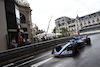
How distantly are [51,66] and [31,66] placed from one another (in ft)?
4.93

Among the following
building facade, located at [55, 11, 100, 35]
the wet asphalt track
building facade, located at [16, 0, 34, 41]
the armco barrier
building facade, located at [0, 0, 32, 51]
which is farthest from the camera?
building facade, located at [55, 11, 100, 35]

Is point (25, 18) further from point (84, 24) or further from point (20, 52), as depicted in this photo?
point (84, 24)

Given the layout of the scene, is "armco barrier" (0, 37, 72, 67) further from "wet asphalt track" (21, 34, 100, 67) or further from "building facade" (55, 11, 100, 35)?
"building facade" (55, 11, 100, 35)

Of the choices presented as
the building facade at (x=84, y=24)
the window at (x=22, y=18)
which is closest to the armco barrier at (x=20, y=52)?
the window at (x=22, y=18)

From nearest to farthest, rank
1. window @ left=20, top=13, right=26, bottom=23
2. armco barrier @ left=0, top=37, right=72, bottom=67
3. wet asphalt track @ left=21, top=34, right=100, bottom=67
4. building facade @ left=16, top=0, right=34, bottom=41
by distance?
wet asphalt track @ left=21, top=34, right=100, bottom=67 < armco barrier @ left=0, top=37, right=72, bottom=67 < window @ left=20, top=13, right=26, bottom=23 < building facade @ left=16, top=0, right=34, bottom=41

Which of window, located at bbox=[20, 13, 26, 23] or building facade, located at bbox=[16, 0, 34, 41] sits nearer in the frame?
window, located at bbox=[20, 13, 26, 23]

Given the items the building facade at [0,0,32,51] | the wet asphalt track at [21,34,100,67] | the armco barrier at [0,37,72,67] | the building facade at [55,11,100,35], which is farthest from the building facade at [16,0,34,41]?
the building facade at [55,11,100,35]

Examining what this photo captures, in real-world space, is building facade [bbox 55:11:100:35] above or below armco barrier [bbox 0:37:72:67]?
above

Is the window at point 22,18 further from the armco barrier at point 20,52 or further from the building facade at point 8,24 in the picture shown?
the armco barrier at point 20,52

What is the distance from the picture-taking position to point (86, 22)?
204ft

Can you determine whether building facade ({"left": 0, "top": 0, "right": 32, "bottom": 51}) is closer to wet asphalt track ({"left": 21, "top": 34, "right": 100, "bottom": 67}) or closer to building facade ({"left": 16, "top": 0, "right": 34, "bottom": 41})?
building facade ({"left": 16, "top": 0, "right": 34, "bottom": 41})

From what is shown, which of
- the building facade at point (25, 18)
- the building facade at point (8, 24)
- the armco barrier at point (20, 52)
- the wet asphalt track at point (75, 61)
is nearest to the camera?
the wet asphalt track at point (75, 61)

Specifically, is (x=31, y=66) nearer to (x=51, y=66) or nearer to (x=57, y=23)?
(x=51, y=66)

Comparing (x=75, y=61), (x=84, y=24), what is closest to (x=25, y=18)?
(x=75, y=61)
